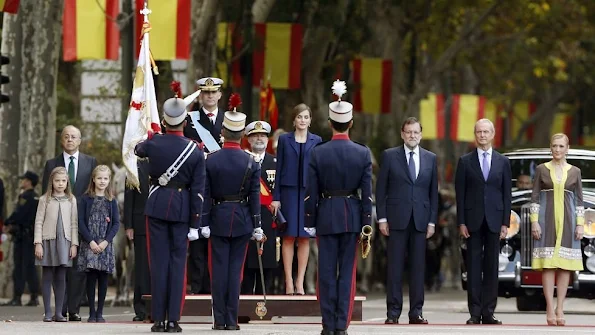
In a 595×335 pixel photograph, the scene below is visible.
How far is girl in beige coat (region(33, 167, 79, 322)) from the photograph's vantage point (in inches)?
778

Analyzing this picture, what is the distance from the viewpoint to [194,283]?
20.1 m

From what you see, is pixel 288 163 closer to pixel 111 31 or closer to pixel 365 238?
pixel 365 238

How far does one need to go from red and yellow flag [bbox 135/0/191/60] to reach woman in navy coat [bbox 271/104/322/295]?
668cm

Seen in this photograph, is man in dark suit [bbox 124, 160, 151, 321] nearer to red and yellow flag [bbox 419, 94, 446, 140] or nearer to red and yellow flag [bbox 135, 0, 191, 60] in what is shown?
red and yellow flag [bbox 135, 0, 191, 60]

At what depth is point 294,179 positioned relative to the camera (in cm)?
1992

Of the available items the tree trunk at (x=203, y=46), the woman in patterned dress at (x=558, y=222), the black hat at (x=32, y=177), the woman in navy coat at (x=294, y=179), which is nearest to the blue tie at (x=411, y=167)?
the woman in navy coat at (x=294, y=179)

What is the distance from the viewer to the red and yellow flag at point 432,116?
4706 cm

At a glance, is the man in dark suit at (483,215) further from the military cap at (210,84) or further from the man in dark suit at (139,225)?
the man in dark suit at (139,225)

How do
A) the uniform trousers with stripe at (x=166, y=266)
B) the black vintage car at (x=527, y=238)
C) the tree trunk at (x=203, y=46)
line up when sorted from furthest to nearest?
the tree trunk at (x=203, y=46)
the black vintage car at (x=527, y=238)
the uniform trousers with stripe at (x=166, y=266)

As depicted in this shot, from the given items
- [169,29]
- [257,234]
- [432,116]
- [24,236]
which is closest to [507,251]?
[169,29]

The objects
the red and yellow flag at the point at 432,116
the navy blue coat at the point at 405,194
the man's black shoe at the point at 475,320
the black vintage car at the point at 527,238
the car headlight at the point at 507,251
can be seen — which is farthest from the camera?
the red and yellow flag at the point at 432,116

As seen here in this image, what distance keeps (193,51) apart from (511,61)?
22888 mm

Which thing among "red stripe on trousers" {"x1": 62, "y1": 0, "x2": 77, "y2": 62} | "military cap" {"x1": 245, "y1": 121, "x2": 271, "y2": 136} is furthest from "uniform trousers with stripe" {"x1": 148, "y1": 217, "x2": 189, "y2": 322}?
"red stripe on trousers" {"x1": 62, "y1": 0, "x2": 77, "y2": 62}

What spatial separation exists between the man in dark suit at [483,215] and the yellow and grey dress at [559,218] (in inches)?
14.4
